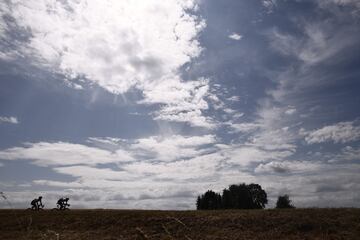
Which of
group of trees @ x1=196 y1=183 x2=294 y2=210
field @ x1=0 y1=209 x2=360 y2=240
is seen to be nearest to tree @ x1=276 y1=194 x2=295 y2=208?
group of trees @ x1=196 y1=183 x2=294 y2=210

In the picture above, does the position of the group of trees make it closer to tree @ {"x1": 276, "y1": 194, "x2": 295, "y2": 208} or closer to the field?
tree @ {"x1": 276, "y1": 194, "x2": 295, "y2": 208}

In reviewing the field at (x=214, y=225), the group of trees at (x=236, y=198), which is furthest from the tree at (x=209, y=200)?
the field at (x=214, y=225)

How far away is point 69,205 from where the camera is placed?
31312mm

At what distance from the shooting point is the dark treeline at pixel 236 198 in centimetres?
5806

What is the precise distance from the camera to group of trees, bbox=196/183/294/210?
5803 cm

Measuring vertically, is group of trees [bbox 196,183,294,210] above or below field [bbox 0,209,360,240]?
above

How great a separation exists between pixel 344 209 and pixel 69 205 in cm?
2248

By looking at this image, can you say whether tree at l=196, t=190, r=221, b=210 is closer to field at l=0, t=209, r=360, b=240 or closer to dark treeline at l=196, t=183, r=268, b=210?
dark treeline at l=196, t=183, r=268, b=210

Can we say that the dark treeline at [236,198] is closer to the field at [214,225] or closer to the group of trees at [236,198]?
the group of trees at [236,198]

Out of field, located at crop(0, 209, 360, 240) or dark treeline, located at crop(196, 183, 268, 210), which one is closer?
field, located at crop(0, 209, 360, 240)

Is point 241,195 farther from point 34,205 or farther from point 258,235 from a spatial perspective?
point 258,235

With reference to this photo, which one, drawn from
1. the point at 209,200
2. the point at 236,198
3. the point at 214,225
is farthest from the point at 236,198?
the point at 214,225

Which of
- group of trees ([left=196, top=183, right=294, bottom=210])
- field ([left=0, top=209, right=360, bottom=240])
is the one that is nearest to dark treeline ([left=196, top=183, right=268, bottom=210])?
group of trees ([left=196, top=183, right=294, bottom=210])

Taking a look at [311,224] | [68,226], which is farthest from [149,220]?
[311,224]
